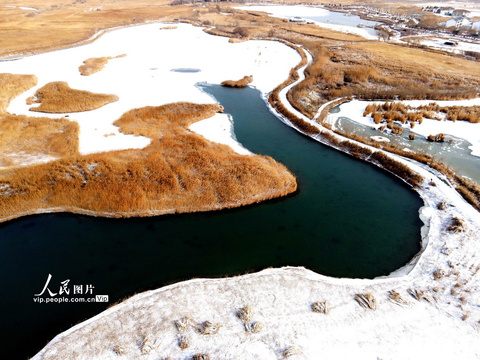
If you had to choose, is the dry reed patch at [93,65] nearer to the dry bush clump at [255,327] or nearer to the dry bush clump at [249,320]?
the dry bush clump at [249,320]

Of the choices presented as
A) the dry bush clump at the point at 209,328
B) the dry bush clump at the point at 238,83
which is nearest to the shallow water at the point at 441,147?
the dry bush clump at the point at 238,83

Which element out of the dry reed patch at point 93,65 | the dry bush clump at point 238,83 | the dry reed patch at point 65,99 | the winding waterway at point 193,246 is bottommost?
the winding waterway at point 193,246

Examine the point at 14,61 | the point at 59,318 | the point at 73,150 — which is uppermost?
the point at 14,61

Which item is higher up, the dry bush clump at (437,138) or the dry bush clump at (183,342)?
the dry bush clump at (437,138)

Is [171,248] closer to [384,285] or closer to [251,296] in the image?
[251,296]

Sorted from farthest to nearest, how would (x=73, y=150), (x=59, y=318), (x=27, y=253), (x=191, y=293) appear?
(x=73, y=150) → (x=27, y=253) → (x=191, y=293) → (x=59, y=318)

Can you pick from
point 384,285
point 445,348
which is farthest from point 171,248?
point 445,348
